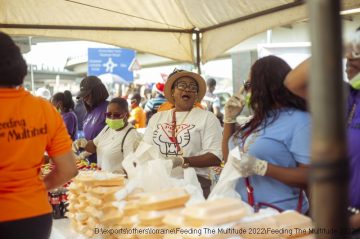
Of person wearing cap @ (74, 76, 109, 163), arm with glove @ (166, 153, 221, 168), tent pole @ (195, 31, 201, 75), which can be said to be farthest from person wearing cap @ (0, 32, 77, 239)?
tent pole @ (195, 31, 201, 75)

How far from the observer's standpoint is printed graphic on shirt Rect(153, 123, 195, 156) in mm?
2898

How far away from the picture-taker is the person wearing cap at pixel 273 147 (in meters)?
1.79

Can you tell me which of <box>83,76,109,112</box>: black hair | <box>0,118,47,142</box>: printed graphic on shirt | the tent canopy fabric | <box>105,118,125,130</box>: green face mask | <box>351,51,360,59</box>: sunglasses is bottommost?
<box>105,118,125,130</box>: green face mask

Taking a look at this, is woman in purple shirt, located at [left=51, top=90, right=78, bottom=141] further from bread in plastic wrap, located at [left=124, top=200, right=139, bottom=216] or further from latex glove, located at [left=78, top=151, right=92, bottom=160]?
bread in plastic wrap, located at [left=124, top=200, right=139, bottom=216]

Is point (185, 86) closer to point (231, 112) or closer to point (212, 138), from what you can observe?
point (212, 138)

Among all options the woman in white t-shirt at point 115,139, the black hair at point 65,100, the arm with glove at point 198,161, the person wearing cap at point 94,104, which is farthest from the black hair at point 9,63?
the black hair at point 65,100

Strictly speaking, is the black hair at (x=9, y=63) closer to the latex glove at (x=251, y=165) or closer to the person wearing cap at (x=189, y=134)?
the latex glove at (x=251, y=165)

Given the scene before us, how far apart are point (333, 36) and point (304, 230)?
109 cm

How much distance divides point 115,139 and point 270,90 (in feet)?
6.14

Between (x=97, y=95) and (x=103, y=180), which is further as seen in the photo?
(x=97, y=95)

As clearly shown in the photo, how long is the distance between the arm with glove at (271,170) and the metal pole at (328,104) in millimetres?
1083

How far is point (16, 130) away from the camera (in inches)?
65.1

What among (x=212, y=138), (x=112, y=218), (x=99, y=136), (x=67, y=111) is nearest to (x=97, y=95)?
(x=99, y=136)

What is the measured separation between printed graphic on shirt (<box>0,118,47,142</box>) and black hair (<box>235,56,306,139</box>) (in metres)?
0.97
